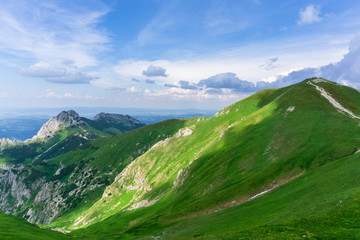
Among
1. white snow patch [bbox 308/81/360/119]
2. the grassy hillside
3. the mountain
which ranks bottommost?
the grassy hillside

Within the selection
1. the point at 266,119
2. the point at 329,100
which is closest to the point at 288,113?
the point at 266,119

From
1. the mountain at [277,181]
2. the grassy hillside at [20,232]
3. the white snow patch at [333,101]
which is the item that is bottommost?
the grassy hillside at [20,232]

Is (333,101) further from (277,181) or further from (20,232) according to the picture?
Result: (20,232)

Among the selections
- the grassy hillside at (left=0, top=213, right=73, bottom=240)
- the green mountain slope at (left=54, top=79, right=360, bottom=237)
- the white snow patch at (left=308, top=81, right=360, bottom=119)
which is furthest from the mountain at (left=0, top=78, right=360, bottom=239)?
the grassy hillside at (left=0, top=213, right=73, bottom=240)

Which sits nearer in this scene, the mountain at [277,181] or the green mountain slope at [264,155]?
the mountain at [277,181]

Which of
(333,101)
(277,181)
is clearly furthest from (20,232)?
(333,101)

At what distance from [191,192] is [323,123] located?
7037 cm

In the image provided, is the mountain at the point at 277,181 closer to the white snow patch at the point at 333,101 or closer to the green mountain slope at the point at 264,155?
the green mountain slope at the point at 264,155

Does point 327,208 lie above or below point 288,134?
below

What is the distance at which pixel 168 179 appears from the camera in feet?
501

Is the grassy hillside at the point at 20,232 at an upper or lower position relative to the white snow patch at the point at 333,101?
lower

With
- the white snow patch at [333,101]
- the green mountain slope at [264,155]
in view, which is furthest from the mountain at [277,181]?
the white snow patch at [333,101]

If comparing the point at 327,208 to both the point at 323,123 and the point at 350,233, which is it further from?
the point at 323,123

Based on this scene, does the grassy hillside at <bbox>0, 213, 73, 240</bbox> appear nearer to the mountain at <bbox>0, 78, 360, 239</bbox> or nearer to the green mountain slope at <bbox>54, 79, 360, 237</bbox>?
the mountain at <bbox>0, 78, 360, 239</bbox>
